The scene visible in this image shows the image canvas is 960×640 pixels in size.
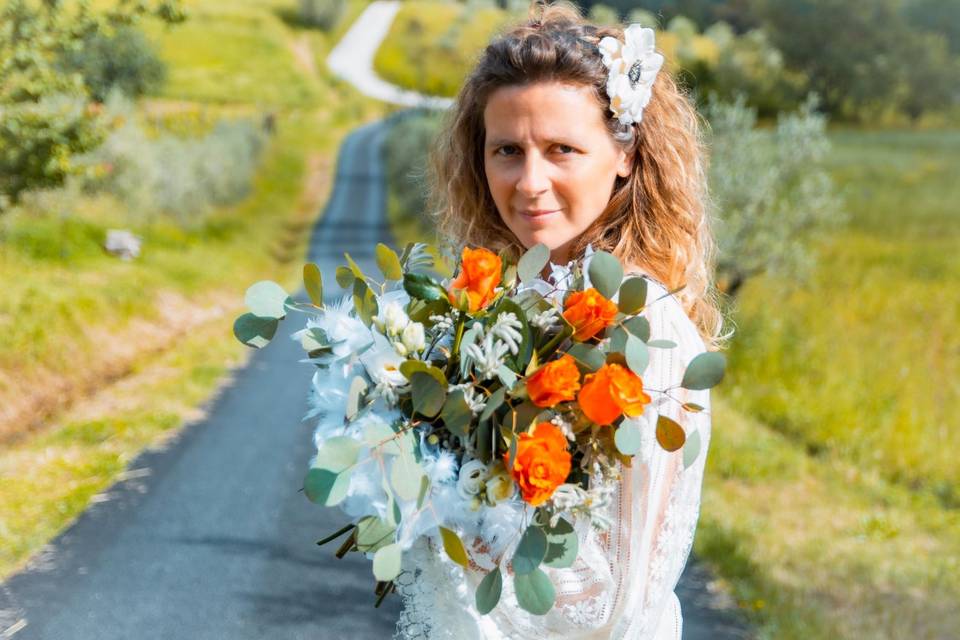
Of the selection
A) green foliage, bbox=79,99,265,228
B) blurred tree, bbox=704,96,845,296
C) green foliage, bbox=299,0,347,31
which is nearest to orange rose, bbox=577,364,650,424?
blurred tree, bbox=704,96,845,296

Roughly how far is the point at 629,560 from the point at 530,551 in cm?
25

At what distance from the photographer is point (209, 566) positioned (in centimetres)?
501

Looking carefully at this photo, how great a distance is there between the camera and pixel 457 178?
2400mm

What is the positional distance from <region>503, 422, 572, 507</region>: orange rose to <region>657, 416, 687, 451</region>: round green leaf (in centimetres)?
19

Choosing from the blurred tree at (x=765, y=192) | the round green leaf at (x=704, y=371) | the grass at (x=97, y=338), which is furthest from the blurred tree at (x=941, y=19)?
the round green leaf at (x=704, y=371)

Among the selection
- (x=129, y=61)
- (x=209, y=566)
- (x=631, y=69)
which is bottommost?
(x=129, y=61)

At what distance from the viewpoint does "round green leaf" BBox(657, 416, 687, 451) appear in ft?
5.29

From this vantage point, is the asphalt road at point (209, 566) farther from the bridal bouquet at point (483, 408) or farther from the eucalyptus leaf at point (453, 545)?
the eucalyptus leaf at point (453, 545)

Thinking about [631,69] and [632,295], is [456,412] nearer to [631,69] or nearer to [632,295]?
[632,295]

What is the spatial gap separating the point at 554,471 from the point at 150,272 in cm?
1271

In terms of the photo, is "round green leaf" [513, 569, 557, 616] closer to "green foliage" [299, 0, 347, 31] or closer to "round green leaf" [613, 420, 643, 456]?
"round green leaf" [613, 420, 643, 456]

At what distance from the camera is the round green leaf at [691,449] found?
1667 mm

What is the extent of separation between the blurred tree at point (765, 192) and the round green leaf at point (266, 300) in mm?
10285

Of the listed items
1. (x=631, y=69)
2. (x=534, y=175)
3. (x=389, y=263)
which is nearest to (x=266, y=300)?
(x=389, y=263)
